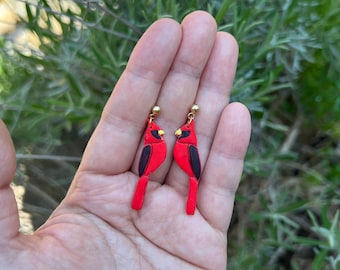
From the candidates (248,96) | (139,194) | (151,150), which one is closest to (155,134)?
(151,150)

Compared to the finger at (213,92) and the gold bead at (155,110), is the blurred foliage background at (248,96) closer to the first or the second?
the finger at (213,92)

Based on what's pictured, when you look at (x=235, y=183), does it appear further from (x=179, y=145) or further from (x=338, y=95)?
(x=338, y=95)

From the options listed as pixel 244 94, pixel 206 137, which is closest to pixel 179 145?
pixel 206 137

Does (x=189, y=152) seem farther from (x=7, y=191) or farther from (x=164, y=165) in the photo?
(x=7, y=191)

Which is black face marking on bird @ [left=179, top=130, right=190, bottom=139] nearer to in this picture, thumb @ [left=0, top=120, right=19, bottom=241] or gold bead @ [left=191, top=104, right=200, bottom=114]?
gold bead @ [left=191, top=104, right=200, bottom=114]

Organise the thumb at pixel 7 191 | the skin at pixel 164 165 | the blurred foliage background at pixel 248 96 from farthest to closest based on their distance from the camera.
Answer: the blurred foliage background at pixel 248 96, the skin at pixel 164 165, the thumb at pixel 7 191

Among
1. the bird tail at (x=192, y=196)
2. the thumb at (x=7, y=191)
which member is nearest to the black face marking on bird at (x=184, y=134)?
the bird tail at (x=192, y=196)

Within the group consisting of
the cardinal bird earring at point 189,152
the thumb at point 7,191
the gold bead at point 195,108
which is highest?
the gold bead at point 195,108

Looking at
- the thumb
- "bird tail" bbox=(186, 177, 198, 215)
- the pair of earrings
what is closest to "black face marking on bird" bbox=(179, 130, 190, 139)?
the pair of earrings
